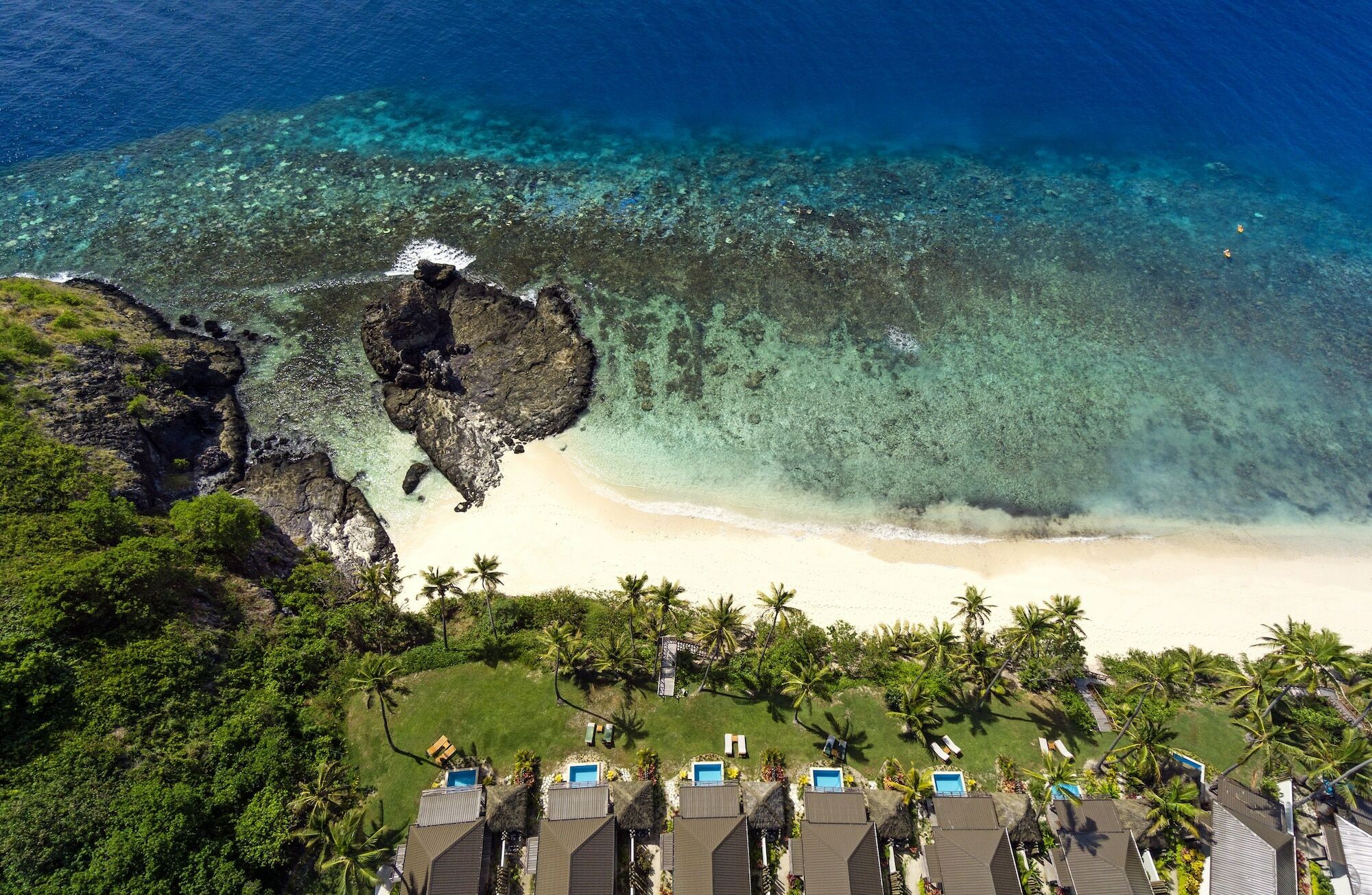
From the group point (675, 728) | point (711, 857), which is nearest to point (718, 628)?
point (675, 728)

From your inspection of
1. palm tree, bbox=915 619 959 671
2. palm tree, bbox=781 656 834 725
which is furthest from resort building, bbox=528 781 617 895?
palm tree, bbox=915 619 959 671

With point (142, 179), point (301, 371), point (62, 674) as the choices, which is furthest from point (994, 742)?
point (142, 179)

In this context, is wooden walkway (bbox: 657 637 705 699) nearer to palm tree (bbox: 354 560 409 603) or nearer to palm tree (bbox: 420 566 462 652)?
palm tree (bbox: 420 566 462 652)

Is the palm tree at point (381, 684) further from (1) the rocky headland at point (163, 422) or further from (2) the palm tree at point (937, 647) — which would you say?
(2) the palm tree at point (937, 647)

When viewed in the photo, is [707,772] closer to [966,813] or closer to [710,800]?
[710,800]

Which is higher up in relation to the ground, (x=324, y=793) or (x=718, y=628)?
(x=718, y=628)
